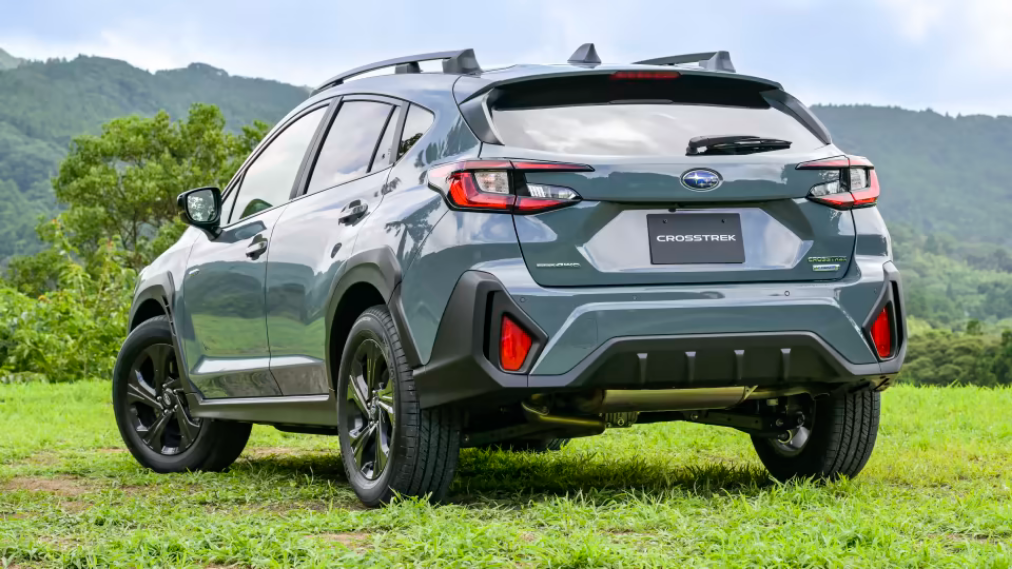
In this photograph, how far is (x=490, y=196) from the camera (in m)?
4.67

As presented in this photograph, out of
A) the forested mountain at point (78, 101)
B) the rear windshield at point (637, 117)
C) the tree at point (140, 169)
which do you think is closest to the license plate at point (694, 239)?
the rear windshield at point (637, 117)

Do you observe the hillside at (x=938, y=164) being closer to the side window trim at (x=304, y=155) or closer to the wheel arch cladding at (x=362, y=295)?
the side window trim at (x=304, y=155)

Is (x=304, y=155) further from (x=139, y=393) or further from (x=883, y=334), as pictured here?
(x=883, y=334)

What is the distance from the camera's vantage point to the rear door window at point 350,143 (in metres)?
5.69

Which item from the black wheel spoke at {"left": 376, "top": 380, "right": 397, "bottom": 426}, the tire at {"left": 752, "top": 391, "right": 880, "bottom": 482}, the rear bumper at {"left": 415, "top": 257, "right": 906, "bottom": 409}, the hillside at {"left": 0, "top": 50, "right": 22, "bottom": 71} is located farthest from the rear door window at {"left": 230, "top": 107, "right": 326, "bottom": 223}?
the hillside at {"left": 0, "top": 50, "right": 22, "bottom": 71}

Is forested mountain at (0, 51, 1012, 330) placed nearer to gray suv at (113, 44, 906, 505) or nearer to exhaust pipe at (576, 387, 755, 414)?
gray suv at (113, 44, 906, 505)

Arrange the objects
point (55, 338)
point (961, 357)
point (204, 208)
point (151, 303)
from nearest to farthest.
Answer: point (204, 208) < point (151, 303) < point (55, 338) < point (961, 357)

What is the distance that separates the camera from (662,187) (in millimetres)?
4758

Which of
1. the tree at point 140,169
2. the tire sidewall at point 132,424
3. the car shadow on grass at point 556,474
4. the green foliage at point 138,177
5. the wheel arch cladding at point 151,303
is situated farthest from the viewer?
the tree at point 140,169

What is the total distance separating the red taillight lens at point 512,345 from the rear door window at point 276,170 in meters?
2.04

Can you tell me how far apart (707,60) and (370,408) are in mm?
2123

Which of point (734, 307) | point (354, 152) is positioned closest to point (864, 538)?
point (734, 307)

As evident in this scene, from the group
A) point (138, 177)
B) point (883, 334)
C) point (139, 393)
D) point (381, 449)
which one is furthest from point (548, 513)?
point (138, 177)

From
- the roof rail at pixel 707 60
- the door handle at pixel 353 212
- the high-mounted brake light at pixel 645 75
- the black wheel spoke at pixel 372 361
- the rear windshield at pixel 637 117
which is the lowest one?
the black wheel spoke at pixel 372 361
